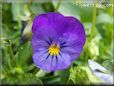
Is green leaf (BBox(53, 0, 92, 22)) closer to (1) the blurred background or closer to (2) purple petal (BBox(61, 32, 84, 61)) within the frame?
(1) the blurred background

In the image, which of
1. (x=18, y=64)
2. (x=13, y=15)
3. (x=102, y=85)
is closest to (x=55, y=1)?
(x=13, y=15)

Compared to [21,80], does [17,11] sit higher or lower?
higher

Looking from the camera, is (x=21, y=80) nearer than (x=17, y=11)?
Yes

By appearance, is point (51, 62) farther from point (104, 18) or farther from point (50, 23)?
point (104, 18)

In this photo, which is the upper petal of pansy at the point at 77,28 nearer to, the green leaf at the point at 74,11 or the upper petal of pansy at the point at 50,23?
the upper petal of pansy at the point at 50,23

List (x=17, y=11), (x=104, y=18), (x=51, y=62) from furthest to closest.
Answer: (x=104, y=18)
(x=17, y=11)
(x=51, y=62)

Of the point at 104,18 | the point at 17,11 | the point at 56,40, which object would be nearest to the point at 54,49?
the point at 56,40
